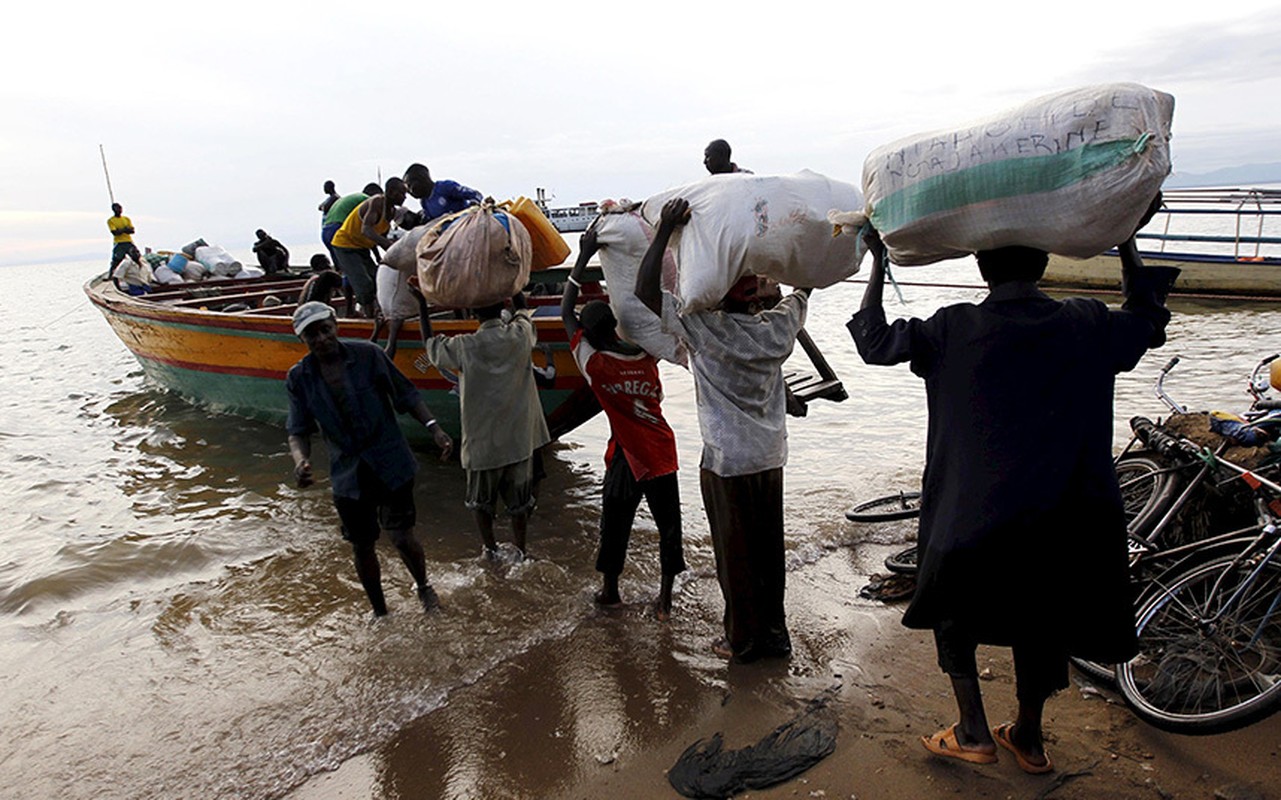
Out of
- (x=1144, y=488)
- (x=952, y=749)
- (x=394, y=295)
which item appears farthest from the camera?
(x=394, y=295)

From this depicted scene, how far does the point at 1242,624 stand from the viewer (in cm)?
262

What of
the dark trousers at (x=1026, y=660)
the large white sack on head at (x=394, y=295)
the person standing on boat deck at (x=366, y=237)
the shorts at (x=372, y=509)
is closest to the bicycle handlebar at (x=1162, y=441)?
the dark trousers at (x=1026, y=660)

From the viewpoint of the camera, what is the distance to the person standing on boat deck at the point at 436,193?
596 centimetres

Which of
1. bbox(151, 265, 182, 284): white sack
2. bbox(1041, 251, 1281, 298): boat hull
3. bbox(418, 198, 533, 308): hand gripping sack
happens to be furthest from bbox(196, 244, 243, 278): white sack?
bbox(1041, 251, 1281, 298): boat hull

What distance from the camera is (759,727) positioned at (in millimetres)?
2951

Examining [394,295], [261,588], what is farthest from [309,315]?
[261,588]

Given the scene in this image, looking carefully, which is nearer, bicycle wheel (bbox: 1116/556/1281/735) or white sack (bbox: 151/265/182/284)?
bicycle wheel (bbox: 1116/556/1281/735)

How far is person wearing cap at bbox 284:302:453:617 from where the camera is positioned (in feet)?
12.2

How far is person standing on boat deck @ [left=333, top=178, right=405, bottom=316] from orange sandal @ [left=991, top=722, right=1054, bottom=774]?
5291 millimetres

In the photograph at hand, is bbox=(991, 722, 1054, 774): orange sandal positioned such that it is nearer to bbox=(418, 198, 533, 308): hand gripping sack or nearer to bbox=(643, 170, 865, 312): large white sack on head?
bbox=(643, 170, 865, 312): large white sack on head

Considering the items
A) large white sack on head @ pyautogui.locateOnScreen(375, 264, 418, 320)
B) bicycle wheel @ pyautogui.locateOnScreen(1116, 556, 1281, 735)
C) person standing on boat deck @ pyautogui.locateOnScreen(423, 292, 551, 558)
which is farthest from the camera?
large white sack on head @ pyautogui.locateOnScreen(375, 264, 418, 320)

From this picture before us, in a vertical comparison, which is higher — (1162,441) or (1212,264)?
(1162,441)

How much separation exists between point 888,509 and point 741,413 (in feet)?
7.10

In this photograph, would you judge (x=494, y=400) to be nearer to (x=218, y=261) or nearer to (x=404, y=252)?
(x=404, y=252)
